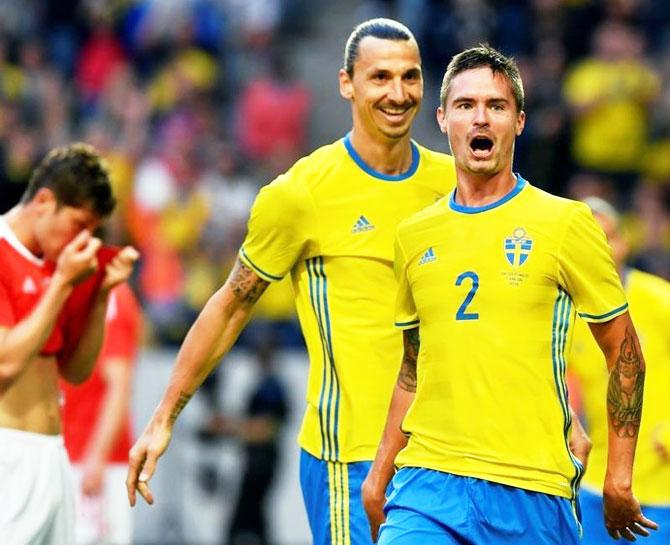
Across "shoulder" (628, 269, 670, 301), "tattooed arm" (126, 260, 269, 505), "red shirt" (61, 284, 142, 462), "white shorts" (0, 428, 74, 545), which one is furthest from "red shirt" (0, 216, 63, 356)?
"shoulder" (628, 269, 670, 301)

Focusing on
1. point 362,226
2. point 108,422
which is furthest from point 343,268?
point 108,422

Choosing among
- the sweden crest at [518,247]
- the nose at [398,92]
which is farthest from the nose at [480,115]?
the nose at [398,92]

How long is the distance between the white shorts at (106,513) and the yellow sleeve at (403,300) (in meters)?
3.92

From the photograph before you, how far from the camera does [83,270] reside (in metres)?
6.85

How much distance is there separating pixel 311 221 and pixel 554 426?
1638 millimetres

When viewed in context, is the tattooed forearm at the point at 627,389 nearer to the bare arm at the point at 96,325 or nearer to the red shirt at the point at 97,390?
the bare arm at the point at 96,325

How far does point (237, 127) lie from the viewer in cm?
1644

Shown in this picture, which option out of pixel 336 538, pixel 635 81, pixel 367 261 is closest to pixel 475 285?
pixel 367 261

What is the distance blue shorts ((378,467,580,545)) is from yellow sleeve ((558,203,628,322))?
2.24 ft

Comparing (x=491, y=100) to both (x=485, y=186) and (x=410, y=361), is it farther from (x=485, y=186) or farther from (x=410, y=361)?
(x=410, y=361)

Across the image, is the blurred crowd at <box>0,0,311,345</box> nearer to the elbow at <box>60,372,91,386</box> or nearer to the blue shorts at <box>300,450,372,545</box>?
the elbow at <box>60,372,91,386</box>

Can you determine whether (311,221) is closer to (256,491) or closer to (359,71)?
(359,71)

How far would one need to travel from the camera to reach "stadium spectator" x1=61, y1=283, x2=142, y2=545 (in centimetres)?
935

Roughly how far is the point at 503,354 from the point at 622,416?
49 centimetres
